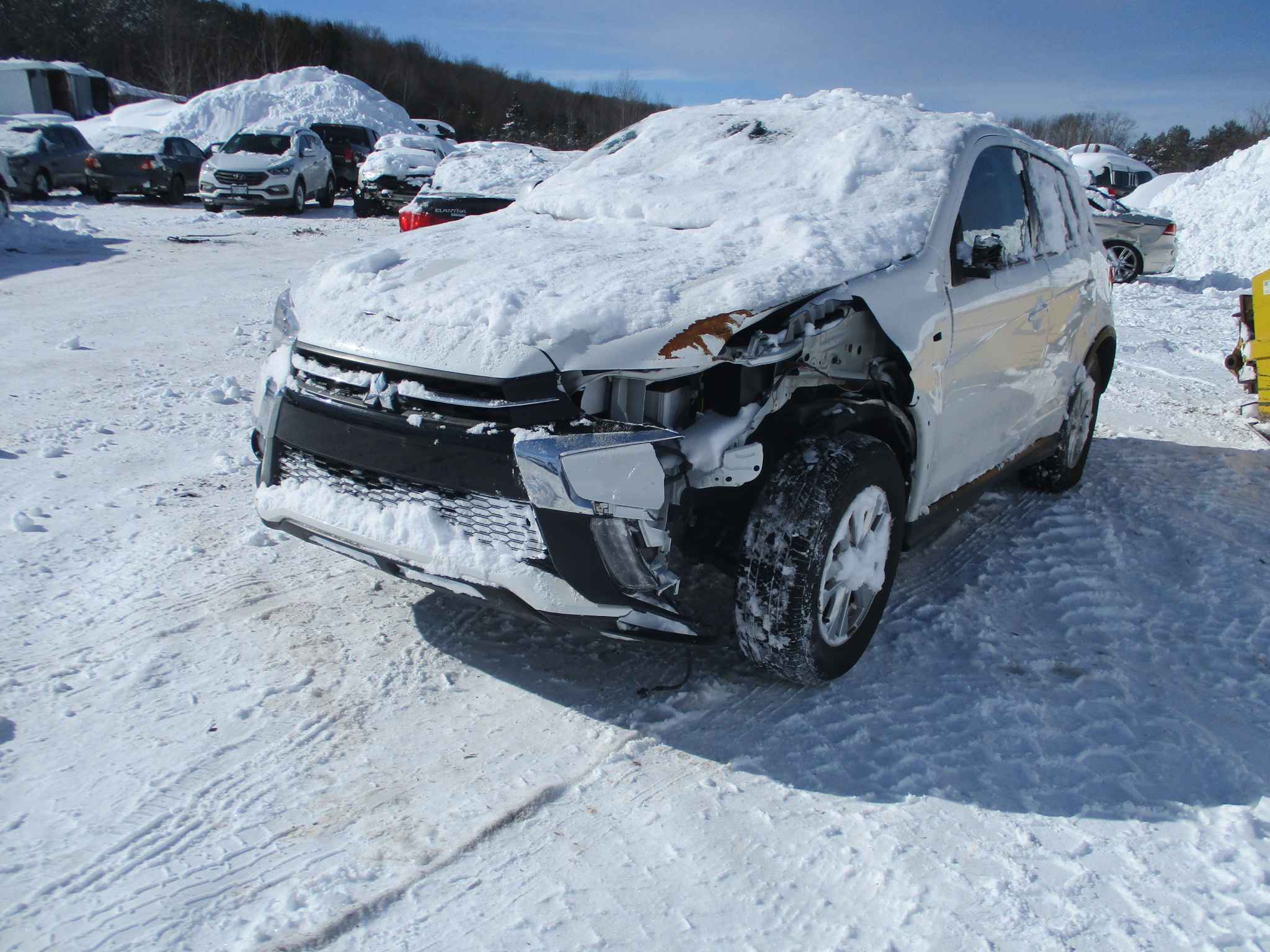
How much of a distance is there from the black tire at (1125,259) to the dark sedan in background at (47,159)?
766 inches

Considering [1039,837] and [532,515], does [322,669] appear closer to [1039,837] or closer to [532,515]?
[532,515]

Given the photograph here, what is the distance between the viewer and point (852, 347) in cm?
315

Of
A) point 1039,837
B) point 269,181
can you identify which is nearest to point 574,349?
point 1039,837

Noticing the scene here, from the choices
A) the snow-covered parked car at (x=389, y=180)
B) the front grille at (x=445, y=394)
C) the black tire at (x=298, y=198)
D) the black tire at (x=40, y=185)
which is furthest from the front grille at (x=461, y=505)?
the black tire at (x=40, y=185)

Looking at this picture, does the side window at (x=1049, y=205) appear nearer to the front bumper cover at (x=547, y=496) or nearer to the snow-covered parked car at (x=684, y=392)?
the snow-covered parked car at (x=684, y=392)

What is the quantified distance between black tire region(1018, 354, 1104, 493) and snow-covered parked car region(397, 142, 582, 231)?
676 centimetres

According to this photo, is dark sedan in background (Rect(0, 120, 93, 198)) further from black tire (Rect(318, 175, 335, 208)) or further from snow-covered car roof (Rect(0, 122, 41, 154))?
black tire (Rect(318, 175, 335, 208))

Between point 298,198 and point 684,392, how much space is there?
17878 mm

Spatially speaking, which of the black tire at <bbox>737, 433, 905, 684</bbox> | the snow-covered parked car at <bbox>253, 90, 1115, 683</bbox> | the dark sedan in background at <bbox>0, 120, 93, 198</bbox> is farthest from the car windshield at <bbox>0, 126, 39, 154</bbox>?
the black tire at <bbox>737, 433, 905, 684</bbox>

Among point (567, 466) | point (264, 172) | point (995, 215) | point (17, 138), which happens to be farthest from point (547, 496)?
point (17, 138)

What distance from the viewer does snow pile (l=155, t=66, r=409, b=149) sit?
3709 centimetres

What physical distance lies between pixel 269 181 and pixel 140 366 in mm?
12695

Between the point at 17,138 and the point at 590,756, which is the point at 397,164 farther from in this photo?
the point at 590,756

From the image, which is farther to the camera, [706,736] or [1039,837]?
[706,736]
